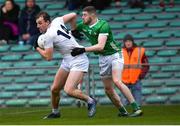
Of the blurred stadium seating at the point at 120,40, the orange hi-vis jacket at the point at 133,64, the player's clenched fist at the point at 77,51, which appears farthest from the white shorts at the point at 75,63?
the blurred stadium seating at the point at 120,40

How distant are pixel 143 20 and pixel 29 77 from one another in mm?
3972

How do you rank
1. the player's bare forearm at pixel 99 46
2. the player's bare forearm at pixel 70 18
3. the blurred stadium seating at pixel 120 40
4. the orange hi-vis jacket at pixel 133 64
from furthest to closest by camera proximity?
the blurred stadium seating at pixel 120 40
the orange hi-vis jacket at pixel 133 64
the player's bare forearm at pixel 70 18
the player's bare forearm at pixel 99 46

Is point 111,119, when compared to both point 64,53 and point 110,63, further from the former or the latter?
point 64,53

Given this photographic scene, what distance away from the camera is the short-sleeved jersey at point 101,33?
1437 centimetres

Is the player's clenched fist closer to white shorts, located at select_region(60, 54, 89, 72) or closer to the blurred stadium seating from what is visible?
white shorts, located at select_region(60, 54, 89, 72)

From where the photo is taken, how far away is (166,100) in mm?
18906

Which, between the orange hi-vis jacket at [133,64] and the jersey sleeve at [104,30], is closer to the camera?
the jersey sleeve at [104,30]

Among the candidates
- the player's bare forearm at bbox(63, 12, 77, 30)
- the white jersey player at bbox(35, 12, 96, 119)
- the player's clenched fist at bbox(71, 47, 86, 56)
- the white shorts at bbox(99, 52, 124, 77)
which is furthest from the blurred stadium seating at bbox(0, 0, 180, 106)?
the player's clenched fist at bbox(71, 47, 86, 56)

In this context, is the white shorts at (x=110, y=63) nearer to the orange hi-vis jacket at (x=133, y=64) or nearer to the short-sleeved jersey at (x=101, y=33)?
the short-sleeved jersey at (x=101, y=33)

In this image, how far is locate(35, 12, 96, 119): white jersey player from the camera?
558 inches

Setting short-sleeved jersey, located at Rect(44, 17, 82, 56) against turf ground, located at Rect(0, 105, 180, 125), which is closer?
turf ground, located at Rect(0, 105, 180, 125)

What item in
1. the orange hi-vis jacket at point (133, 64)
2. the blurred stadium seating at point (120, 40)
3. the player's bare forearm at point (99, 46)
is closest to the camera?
the player's bare forearm at point (99, 46)

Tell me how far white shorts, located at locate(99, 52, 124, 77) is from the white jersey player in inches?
15.2

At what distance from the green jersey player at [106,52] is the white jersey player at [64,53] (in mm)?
216
